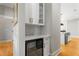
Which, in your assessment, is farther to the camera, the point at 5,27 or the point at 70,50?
the point at 70,50

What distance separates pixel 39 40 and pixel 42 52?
338 millimetres

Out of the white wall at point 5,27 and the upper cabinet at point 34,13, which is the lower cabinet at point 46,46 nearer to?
the upper cabinet at point 34,13

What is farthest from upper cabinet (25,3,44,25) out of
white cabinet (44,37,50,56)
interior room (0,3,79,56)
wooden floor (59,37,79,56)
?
wooden floor (59,37,79,56)

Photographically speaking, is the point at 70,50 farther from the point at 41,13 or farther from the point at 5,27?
the point at 5,27

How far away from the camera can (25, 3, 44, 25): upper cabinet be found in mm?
2867

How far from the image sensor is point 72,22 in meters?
6.17

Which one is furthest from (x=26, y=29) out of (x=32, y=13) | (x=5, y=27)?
(x=5, y=27)

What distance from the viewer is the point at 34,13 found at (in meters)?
3.21

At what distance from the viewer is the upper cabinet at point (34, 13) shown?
9.41 feet

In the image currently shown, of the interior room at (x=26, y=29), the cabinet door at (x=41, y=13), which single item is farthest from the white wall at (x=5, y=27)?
the cabinet door at (x=41, y=13)

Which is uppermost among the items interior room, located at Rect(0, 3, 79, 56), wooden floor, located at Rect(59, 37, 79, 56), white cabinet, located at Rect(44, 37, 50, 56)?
interior room, located at Rect(0, 3, 79, 56)

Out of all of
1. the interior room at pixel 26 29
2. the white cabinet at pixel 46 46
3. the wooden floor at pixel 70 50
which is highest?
the interior room at pixel 26 29

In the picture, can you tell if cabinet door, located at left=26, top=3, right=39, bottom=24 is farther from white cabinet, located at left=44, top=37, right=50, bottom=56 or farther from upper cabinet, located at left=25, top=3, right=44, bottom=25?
white cabinet, located at left=44, top=37, right=50, bottom=56

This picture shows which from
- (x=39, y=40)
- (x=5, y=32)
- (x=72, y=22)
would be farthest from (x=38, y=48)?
(x=72, y=22)
